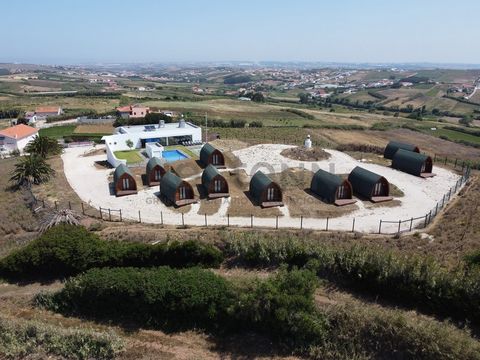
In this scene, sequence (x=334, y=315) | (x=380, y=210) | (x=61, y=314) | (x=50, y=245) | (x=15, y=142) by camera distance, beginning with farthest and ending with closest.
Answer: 1. (x=15, y=142)
2. (x=380, y=210)
3. (x=50, y=245)
4. (x=61, y=314)
5. (x=334, y=315)

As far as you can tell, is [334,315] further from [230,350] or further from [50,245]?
[50,245]

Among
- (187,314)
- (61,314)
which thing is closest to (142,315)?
(187,314)

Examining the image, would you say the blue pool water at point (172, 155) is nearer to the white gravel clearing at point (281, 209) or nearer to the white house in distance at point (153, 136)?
the white house in distance at point (153, 136)

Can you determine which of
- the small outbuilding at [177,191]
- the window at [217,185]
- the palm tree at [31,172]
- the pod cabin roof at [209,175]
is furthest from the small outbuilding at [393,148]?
the palm tree at [31,172]

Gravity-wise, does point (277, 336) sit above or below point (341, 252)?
below

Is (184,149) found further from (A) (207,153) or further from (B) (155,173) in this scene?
(B) (155,173)

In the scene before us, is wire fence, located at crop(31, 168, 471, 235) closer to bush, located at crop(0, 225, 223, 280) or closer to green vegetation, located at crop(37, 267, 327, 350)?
bush, located at crop(0, 225, 223, 280)

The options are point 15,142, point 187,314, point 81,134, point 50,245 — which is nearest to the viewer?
point 187,314
